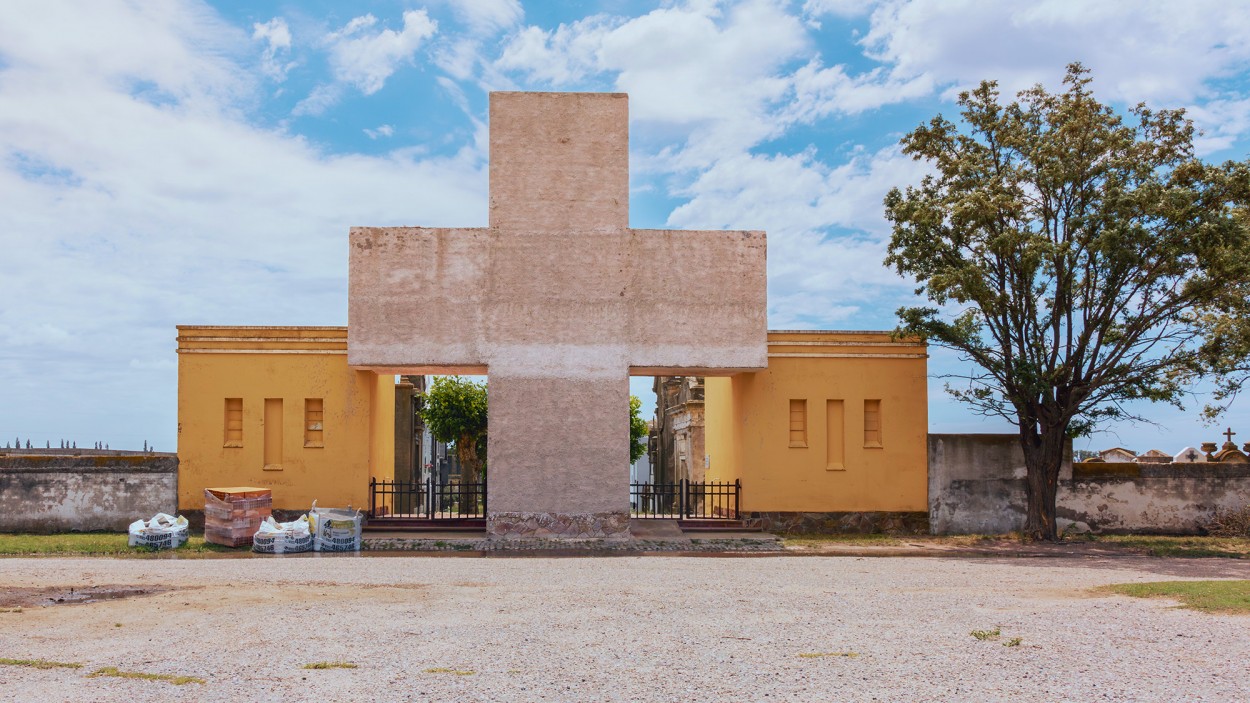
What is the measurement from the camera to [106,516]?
819 inches

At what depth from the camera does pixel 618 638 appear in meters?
8.87

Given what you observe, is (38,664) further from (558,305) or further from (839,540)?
(839,540)

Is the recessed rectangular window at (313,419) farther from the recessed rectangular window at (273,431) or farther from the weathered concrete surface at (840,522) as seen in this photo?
the weathered concrete surface at (840,522)

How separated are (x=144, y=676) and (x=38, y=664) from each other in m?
1.11

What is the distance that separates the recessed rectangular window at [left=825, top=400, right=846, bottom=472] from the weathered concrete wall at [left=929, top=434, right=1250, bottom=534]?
186 cm

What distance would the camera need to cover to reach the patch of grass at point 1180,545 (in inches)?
730

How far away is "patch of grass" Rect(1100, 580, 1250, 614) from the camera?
36.5ft

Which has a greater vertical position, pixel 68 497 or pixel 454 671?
pixel 68 497

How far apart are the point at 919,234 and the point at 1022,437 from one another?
4.71 meters

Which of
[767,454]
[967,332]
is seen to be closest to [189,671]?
[767,454]

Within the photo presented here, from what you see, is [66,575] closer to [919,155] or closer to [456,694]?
[456,694]

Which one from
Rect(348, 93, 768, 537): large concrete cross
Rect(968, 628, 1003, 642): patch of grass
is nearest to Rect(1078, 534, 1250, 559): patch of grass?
Rect(348, 93, 768, 537): large concrete cross

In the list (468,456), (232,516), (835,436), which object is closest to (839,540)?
(835,436)

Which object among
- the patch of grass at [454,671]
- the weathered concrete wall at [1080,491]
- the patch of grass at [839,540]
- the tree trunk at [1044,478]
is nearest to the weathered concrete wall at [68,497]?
the patch of grass at [839,540]
